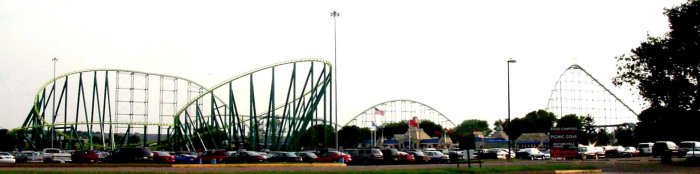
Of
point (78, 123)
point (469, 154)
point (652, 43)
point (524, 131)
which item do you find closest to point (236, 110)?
point (78, 123)

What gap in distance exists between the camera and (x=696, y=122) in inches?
2269

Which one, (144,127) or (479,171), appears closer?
(479,171)

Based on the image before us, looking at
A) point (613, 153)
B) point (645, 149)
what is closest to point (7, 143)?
point (613, 153)

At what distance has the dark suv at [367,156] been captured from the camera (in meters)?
57.3

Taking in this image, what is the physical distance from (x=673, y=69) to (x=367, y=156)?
21376 millimetres

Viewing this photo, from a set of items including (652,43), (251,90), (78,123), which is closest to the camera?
(652,43)

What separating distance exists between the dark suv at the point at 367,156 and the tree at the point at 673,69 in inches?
735

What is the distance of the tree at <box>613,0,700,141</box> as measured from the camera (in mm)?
53250

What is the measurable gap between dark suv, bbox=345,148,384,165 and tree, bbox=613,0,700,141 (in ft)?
61.3

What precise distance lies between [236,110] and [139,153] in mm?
45333

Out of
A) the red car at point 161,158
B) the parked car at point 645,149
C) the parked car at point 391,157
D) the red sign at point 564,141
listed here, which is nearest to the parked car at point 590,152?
the parked car at point 645,149

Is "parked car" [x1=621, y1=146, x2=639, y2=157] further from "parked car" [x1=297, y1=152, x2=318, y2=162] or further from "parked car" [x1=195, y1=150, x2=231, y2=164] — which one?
"parked car" [x1=195, y1=150, x2=231, y2=164]

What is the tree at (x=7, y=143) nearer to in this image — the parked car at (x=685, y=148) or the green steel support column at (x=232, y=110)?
the green steel support column at (x=232, y=110)

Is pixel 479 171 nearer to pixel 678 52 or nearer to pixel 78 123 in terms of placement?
pixel 678 52
